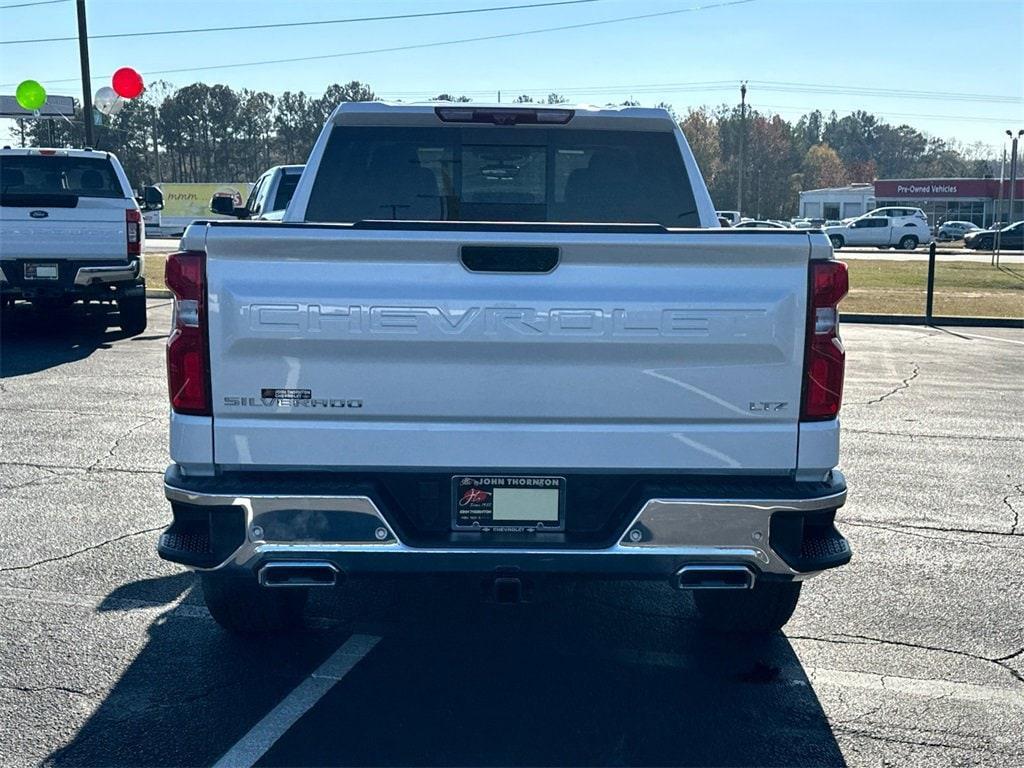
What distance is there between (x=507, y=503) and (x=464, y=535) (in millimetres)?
178

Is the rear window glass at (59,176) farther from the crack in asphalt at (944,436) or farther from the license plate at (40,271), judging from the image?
the crack in asphalt at (944,436)

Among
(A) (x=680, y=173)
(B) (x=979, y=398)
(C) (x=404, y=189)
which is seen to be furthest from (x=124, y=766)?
(B) (x=979, y=398)

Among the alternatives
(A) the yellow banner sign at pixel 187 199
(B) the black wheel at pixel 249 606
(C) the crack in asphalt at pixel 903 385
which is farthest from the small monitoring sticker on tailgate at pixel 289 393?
(A) the yellow banner sign at pixel 187 199

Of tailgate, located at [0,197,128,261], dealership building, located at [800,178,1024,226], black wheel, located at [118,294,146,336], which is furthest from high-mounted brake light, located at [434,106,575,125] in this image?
dealership building, located at [800,178,1024,226]

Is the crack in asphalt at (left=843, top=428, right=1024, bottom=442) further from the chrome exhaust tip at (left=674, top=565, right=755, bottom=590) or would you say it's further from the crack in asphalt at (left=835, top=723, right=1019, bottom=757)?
the chrome exhaust tip at (left=674, top=565, right=755, bottom=590)

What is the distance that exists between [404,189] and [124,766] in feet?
9.82

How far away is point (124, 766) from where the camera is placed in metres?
3.54

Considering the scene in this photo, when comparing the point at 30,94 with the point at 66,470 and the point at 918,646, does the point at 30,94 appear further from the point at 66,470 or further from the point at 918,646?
the point at 918,646

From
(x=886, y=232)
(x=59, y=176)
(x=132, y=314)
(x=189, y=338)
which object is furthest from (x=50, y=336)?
(x=886, y=232)

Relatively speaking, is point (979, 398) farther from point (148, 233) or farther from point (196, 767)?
point (148, 233)

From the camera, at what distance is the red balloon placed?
2044 cm

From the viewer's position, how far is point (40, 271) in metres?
13.8

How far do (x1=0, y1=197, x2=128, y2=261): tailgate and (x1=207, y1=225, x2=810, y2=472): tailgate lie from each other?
37.0 feet

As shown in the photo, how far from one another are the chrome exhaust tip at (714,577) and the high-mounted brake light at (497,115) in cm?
251
